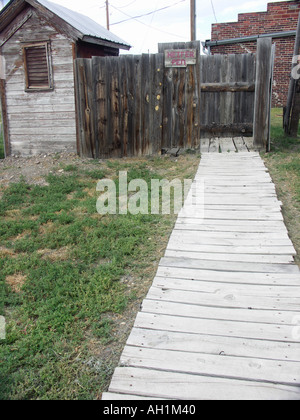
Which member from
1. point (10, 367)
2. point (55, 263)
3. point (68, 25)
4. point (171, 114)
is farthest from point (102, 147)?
point (10, 367)

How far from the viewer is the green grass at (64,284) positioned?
107 inches

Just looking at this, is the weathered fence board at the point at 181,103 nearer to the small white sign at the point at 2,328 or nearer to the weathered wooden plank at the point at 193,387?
the small white sign at the point at 2,328

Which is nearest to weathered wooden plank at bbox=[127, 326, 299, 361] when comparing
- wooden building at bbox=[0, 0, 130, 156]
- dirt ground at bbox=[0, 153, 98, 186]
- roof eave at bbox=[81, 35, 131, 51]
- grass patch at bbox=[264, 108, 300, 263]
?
grass patch at bbox=[264, 108, 300, 263]

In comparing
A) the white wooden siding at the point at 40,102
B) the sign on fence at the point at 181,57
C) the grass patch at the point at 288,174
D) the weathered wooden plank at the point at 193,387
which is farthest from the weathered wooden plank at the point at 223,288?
the white wooden siding at the point at 40,102

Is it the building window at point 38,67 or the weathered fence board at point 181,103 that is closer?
the weathered fence board at point 181,103

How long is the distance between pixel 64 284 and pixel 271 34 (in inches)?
696

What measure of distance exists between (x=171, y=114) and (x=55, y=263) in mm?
5086

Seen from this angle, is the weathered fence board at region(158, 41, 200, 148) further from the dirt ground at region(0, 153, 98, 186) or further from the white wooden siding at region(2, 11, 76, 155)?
the white wooden siding at region(2, 11, 76, 155)

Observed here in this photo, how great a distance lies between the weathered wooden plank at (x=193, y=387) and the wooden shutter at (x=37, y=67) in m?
8.74

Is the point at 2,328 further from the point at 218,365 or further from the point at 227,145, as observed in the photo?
the point at 227,145

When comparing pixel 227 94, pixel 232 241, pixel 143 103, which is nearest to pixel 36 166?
pixel 143 103

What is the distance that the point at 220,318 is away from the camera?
3096 millimetres

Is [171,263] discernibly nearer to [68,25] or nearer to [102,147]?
[102,147]

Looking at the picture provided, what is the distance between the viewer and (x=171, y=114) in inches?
331
